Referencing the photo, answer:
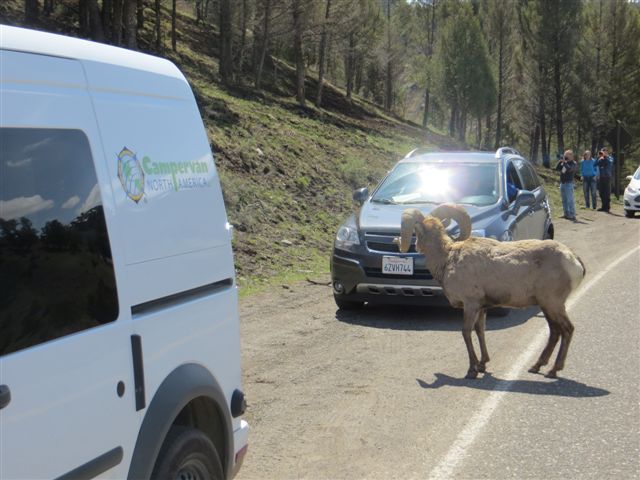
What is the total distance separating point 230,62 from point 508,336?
1085 inches

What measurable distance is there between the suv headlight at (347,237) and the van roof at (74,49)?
5.94 meters

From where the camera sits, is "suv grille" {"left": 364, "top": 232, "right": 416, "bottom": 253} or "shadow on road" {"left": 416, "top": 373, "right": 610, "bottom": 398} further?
"suv grille" {"left": 364, "top": 232, "right": 416, "bottom": 253}

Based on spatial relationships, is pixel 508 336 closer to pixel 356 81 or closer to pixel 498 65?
pixel 498 65

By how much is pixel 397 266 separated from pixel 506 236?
1.58 meters

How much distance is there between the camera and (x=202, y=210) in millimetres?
3859

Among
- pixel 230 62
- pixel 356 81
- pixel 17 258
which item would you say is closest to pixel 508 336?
pixel 17 258

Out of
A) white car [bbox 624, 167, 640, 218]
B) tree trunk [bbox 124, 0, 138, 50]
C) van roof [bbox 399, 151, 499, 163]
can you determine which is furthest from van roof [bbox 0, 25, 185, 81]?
white car [bbox 624, 167, 640, 218]

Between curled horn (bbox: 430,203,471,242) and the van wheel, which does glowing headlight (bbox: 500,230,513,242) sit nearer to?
curled horn (bbox: 430,203,471,242)

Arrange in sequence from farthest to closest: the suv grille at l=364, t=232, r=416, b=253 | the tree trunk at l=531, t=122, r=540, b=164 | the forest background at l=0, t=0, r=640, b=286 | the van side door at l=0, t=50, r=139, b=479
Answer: the tree trunk at l=531, t=122, r=540, b=164 < the forest background at l=0, t=0, r=640, b=286 < the suv grille at l=364, t=232, r=416, b=253 < the van side door at l=0, t=50, r=139, b=479

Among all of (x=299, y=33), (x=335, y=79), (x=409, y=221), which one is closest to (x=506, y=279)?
(x=409, y=221)

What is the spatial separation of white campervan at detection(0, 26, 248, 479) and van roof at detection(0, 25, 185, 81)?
10mm

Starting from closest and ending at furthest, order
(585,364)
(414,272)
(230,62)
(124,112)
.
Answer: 1. (124,112)
2. (585,364)
3. (414,272)
4. (230,62)

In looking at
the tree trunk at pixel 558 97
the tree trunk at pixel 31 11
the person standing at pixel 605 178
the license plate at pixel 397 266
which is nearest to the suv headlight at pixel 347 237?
the license plate at pixel 397 266

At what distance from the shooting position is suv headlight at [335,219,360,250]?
31.8ft
